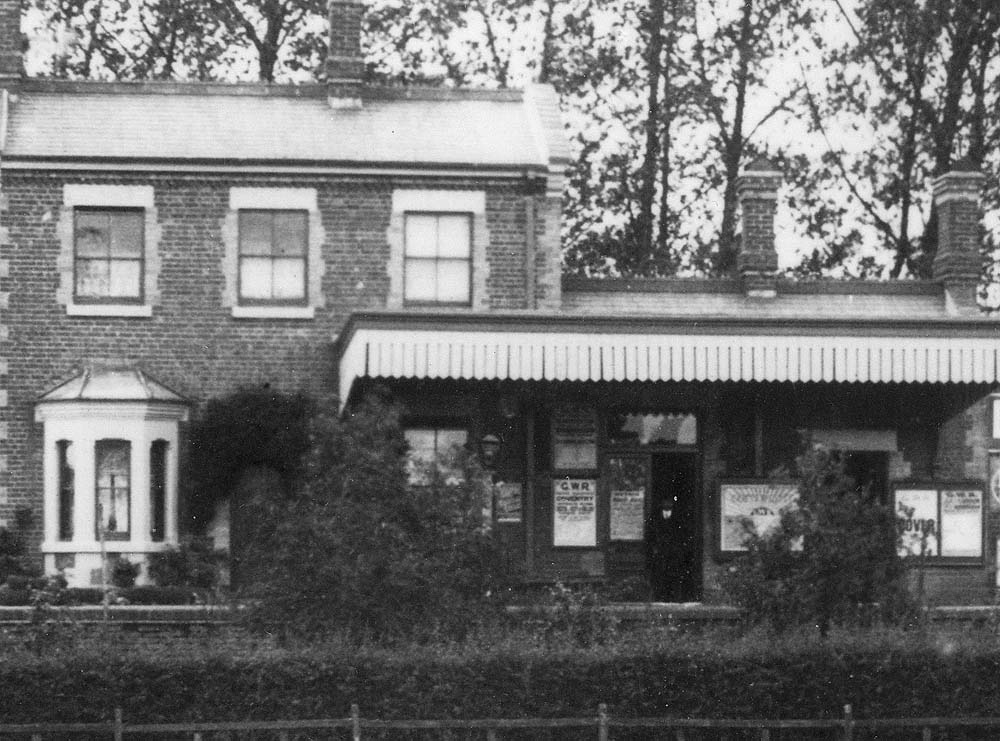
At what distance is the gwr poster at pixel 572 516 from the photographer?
24234 millimetres

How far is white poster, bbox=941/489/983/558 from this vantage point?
23.3 meters

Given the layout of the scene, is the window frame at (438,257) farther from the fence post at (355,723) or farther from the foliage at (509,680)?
the fence post at (355,723)

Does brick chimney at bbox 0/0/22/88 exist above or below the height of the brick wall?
above

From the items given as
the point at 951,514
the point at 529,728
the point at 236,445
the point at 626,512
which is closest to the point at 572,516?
the point at 626,512

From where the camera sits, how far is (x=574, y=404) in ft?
80.3

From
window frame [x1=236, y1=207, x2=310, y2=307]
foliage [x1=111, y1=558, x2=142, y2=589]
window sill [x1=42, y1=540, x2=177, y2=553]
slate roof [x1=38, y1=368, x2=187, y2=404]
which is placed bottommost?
foliage [x1=111, y1=558, x2=142, y2=589]

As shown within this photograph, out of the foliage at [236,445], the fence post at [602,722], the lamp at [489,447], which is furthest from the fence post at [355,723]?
the foliage at [236,445]

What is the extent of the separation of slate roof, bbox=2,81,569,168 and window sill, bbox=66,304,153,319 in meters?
2.02

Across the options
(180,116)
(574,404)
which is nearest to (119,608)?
(574,404)

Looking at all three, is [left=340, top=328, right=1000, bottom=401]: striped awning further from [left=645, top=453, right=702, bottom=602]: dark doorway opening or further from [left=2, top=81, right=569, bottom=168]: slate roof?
[left=2, top=81, right=569, bottom=168]: slate roof

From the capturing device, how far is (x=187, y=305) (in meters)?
24.8

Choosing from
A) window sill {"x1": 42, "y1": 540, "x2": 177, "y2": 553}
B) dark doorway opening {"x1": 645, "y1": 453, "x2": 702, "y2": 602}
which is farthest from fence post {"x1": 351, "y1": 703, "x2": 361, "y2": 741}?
dark doorway opening {"x1": 645, "y1": 453, "x2": 702, "y2": 602}

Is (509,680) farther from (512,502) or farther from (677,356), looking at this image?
(512,502)

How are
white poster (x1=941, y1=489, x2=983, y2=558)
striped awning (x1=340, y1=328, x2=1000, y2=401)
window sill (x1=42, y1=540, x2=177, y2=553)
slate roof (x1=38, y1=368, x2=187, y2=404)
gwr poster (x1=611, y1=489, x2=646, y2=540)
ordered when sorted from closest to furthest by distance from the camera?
striped awning (x1=340, y1=328, x2=1000, y2=401) → white poster (x1=941, y1=489, x2=983, y2=558) → window sill (x1=42, y1=540, x2=177, y2=553) → slate roof (x1=38, y1=368, x2=187, y2=404) → gwr poster (x1=611, y1=489, x2=646, y2=540)
